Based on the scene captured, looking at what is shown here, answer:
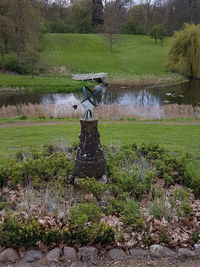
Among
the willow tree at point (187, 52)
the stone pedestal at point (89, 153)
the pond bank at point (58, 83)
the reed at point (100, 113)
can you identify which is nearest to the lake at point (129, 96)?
the pond bank at point (58, 83)

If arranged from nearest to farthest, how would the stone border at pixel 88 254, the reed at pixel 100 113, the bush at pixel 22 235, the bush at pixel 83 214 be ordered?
the stone border at pixel 88 254, the bush at pixel 22 235, the bush at pixel 83 214, the reed at pixel 100 113

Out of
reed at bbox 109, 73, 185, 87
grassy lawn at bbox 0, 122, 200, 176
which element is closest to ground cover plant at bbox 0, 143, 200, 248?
grassy lawn at bbox 0, 122, 200, 176

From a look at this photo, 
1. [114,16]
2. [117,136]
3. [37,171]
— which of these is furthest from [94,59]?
[37,171]

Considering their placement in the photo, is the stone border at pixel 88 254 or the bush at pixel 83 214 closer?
the stone border at pixel 88 254

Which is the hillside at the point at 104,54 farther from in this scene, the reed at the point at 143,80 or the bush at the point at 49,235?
the bush at the point at 49,235

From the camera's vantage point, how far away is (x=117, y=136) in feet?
35.6

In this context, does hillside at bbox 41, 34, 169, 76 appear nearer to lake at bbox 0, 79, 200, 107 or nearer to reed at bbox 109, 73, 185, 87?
reed at bbox 109, 73, 185, 87

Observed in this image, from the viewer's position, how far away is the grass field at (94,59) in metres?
33.2

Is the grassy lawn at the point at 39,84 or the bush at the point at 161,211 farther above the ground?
the grassy lawn at the point at 39,84

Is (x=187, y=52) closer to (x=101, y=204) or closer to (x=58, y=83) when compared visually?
(x=58, y=83)

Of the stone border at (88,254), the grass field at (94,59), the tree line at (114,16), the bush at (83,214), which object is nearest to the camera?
the stone border at (88,254)

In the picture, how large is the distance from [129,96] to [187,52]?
12815 mm

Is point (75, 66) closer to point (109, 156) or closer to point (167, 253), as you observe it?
point (109, 156)

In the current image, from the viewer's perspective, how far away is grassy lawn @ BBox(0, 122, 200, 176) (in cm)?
943
